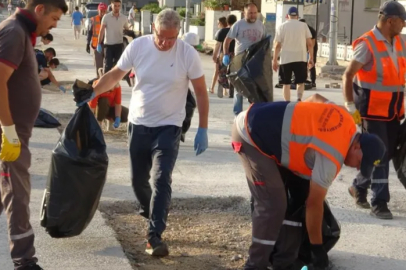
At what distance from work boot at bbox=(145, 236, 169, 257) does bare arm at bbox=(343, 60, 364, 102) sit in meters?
2.21

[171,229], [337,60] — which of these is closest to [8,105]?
[171,229]

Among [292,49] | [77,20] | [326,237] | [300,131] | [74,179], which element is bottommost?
[77,20]

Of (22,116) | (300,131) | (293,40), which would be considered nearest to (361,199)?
(300,131)

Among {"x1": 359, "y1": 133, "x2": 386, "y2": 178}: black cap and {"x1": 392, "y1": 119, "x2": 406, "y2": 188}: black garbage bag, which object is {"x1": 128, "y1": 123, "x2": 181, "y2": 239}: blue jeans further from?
{"x1": 392, "y1": 119, "x2": 406, "y2": 188}: black garbage bag

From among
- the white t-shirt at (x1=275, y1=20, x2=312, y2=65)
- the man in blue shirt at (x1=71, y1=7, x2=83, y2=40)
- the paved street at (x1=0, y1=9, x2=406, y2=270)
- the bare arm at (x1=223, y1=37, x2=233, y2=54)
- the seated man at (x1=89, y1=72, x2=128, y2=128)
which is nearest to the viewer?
the paved street at (x1=0, y1=9, x2=406, y2=270)

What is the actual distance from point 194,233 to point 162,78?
52.3 inches

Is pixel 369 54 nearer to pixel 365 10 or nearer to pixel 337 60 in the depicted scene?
pixel 337 60

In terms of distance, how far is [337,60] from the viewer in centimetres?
2281

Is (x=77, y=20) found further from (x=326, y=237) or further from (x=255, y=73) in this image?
(x=326, y=237)

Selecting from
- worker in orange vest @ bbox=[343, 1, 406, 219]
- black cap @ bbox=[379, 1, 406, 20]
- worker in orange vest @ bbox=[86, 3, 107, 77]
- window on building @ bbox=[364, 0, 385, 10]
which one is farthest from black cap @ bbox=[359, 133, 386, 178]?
Result: window on building @ bbox=[364, 0, 385, 10]

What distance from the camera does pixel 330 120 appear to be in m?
4.66

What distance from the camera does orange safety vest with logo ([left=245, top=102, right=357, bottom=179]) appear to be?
15.1 ft

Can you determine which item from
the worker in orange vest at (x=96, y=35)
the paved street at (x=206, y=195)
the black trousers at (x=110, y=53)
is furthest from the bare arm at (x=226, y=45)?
the worker in orange vest at (x=96, y=35)

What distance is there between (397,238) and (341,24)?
2544 cm
